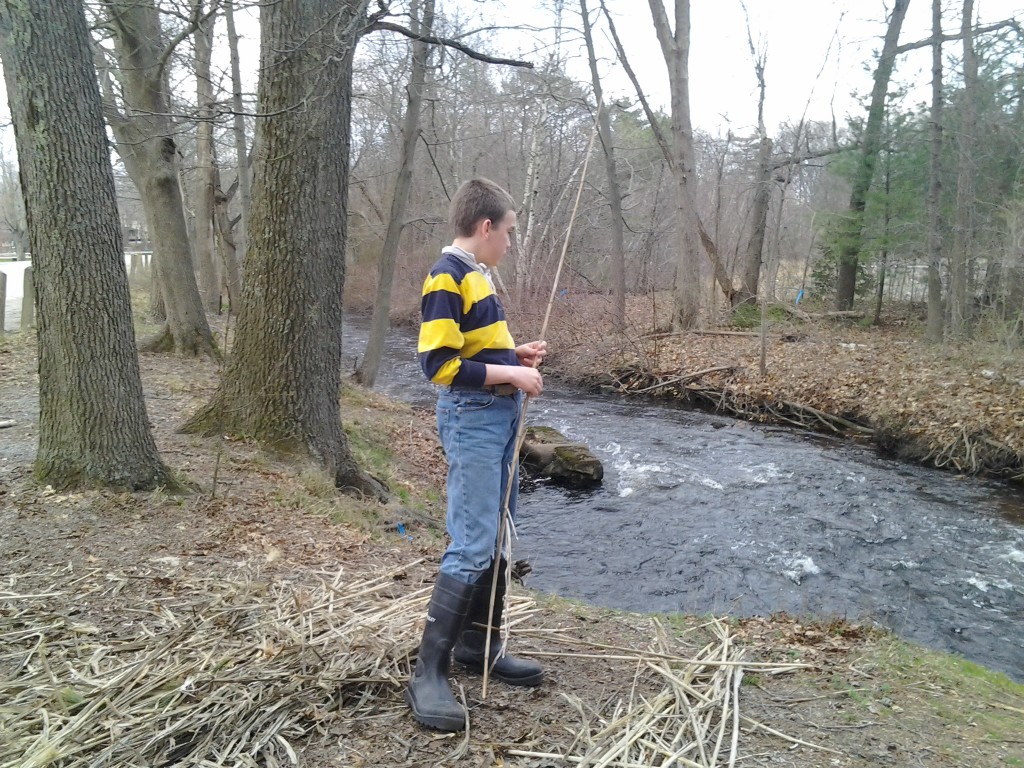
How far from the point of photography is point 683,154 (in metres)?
17.8

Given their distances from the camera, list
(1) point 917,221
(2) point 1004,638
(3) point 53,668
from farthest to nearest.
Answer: (1) point 917,221
(2) point 1004,638
(3) point 53,668

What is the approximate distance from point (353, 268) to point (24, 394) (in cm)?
2217

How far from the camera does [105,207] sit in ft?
15.2

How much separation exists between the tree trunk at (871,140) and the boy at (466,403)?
60.0 feet

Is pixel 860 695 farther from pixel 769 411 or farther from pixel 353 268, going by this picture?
pixel 353 268

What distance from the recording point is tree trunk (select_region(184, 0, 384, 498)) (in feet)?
19.9

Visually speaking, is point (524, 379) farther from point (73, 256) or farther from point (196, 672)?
point (73, 256)

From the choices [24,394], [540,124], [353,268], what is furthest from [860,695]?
[353,268]

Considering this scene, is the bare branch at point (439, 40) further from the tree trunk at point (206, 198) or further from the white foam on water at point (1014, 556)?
the tree trunk at point (206, 198)

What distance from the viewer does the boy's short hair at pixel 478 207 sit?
288cm

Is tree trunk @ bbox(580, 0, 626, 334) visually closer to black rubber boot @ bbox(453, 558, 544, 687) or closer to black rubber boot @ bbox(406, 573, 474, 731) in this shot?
black rubber boot @ bbox(453, 558, 544, 687)

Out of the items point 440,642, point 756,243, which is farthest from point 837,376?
point 440,642

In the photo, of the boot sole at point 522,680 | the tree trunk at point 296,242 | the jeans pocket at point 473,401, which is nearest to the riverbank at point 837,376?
the tree trunk at point 296,242

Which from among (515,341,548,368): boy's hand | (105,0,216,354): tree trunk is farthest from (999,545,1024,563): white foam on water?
(105,0,216,354): tree trunk
